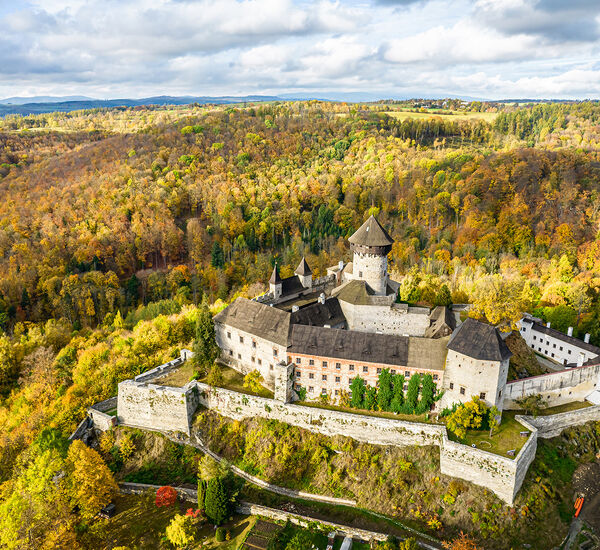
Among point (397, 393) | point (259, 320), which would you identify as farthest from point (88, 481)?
point (397, 393)

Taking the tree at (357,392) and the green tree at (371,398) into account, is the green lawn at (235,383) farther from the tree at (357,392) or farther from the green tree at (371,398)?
the green tree at (371,398)

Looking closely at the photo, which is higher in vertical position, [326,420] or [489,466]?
[489,466]

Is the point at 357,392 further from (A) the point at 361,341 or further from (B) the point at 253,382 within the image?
(B) the point at 253,382

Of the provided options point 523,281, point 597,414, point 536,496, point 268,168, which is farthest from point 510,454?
point 268,168

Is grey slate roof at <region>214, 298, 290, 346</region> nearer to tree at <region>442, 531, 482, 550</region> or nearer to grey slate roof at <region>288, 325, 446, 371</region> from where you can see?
grey slate roof at <region>288, 325, 446, 371</region>

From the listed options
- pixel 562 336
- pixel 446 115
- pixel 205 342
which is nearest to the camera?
pixel 205 342

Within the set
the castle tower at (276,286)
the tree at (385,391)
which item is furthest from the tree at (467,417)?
the castle tower at (276,286)
